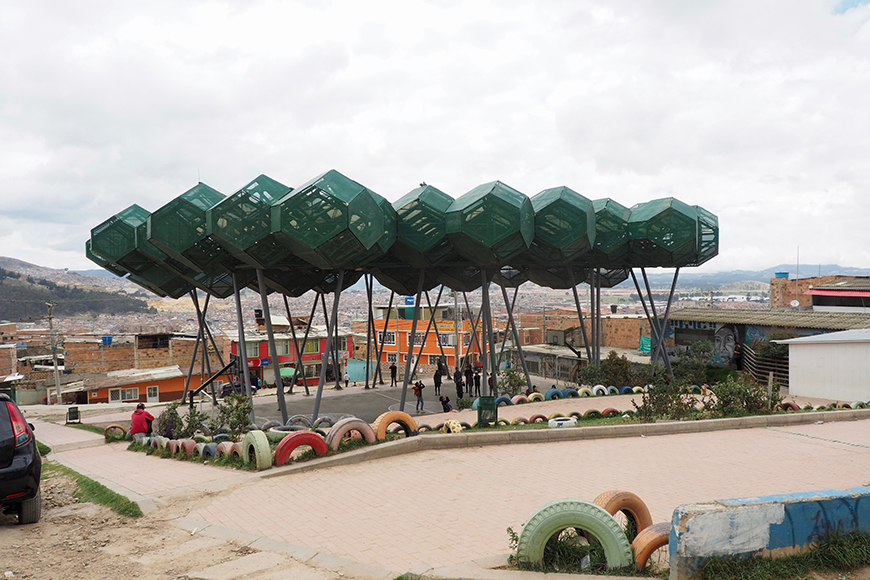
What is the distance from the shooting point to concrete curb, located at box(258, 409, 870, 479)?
8.71 meters

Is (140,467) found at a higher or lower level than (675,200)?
lower

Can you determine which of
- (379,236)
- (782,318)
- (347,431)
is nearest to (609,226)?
(782,318)

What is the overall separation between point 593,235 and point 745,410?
37.1ft

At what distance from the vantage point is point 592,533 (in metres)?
4.49

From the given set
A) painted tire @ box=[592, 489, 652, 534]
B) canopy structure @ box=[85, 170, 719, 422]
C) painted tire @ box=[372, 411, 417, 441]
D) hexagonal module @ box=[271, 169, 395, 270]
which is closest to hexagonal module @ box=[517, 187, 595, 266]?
canopy structure @ box=[85, 170, 719, 422]

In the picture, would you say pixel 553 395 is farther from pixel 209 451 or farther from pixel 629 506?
pixel 629 506

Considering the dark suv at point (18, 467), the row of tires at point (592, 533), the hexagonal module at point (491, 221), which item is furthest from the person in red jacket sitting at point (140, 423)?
the row of tires at point (592, 533)

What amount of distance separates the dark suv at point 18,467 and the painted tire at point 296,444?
9.59 ft

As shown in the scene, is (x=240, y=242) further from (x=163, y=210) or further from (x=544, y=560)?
(x=544, y=560)

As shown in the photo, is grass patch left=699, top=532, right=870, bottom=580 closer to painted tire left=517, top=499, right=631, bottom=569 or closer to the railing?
painted tire left=517, top=499, right=631, bottom=569

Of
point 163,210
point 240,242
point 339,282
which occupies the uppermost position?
point 163,210

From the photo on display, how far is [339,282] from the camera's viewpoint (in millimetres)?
19000

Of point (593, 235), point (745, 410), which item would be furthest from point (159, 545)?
point (593, 235)

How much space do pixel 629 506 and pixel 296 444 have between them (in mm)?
5256
